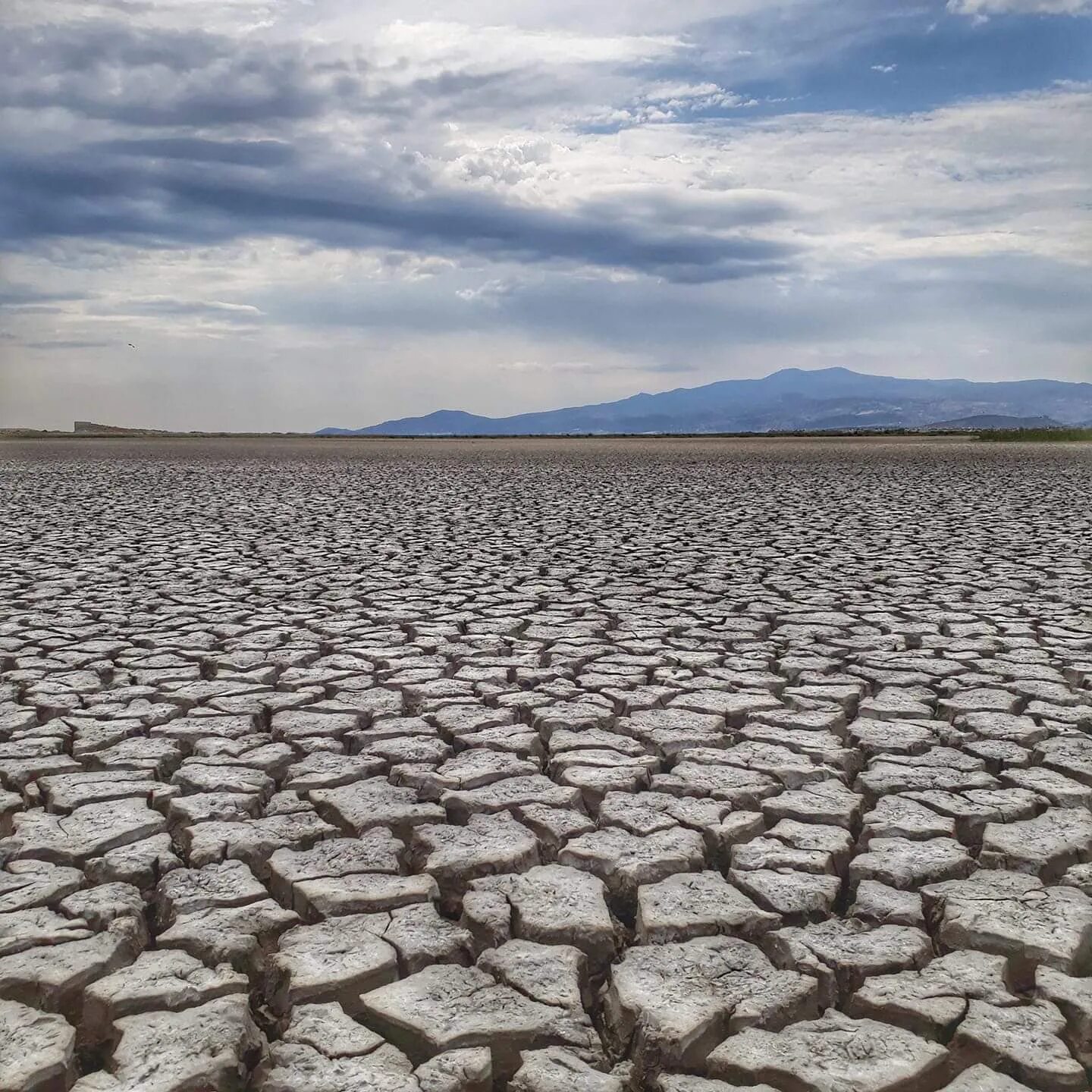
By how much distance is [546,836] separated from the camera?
233 centimetres

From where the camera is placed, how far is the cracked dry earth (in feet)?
5.18

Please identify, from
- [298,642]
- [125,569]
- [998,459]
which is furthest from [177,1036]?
[998,459]

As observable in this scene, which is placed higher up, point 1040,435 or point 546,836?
point 1040,435

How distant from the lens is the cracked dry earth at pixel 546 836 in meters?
1.58

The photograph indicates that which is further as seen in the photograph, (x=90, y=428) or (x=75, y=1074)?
(x=90, y=428)

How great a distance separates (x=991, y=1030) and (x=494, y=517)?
7851 mm

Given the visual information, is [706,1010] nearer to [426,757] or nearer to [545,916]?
[545,916]

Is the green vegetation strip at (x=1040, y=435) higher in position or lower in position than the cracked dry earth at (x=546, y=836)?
higher

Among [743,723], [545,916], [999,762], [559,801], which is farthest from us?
[743,723]

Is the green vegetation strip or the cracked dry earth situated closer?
the cracked dry earth

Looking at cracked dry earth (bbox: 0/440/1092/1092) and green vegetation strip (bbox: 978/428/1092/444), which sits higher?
green vegetation strip (bbox: 978/428/1092/444)

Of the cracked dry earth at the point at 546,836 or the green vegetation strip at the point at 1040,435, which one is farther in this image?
the green vegetation strip at the point at 1040,435

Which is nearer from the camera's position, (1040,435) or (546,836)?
(546,836)

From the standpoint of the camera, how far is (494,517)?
30.5 feet
